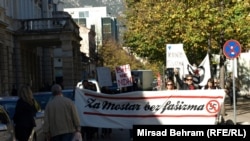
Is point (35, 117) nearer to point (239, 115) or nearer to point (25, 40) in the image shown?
point (239, 115)

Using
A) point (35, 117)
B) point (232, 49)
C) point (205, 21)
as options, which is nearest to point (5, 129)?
point (35, 117)

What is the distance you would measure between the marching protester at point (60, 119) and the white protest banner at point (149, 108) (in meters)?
4.24

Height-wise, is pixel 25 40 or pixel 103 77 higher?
pixel 25 40

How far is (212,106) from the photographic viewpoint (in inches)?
591

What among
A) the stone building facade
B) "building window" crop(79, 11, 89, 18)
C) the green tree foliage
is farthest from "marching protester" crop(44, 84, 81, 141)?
"building window" crop(79, 11, 89, 18)

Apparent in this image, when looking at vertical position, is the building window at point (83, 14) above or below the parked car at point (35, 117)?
above

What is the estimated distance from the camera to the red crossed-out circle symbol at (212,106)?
15.0m

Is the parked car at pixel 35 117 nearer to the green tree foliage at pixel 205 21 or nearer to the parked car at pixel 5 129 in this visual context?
the parked car at pixel 5 129

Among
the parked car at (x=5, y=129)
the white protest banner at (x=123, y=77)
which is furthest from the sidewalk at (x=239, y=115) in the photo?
the parked car at (x=5, y=129)

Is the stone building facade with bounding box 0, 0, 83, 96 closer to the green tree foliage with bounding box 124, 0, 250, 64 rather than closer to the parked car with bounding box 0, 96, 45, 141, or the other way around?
the green tree foliage with bounding box 124, 0, 250, 64

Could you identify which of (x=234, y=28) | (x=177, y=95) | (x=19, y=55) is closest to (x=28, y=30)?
(x=19, y=55)

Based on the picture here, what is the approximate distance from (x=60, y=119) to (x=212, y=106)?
5.15 metres

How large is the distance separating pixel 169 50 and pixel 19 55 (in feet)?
84.2

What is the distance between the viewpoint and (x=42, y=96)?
66.2 ft
